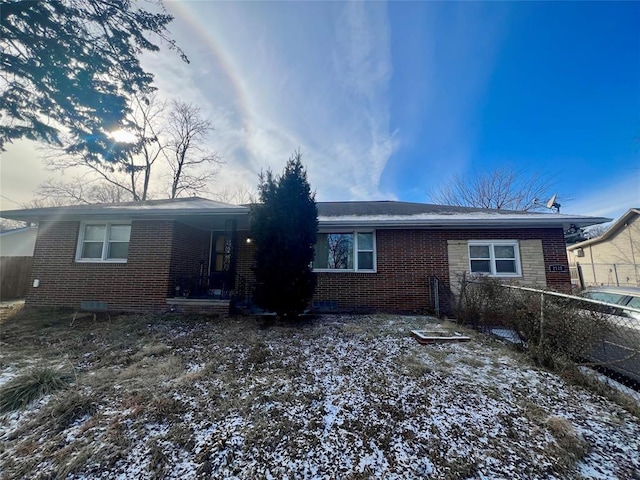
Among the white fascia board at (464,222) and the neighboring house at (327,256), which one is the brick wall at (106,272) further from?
the white fascia board at (464,222)

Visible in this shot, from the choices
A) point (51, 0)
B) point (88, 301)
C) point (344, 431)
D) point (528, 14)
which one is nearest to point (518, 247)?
point (528, 14)

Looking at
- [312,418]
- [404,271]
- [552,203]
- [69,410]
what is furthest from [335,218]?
[552,203]

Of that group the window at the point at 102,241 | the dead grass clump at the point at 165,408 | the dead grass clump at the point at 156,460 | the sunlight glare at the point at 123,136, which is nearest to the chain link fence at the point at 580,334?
the dead grass clump at the point at 156,460

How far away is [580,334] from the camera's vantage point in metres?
3.54

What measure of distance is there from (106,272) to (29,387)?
5.84 meters

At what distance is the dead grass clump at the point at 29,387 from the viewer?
287 cm

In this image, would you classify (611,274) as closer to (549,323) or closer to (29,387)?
(549,323)

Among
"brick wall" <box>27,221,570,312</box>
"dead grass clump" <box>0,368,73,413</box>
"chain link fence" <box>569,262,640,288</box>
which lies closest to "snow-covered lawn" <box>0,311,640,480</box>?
"dead grass clump" <box>0,368,73,413</box>

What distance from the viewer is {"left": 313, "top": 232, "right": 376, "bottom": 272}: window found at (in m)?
8.52

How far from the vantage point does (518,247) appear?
8070mm

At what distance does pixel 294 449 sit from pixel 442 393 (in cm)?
186

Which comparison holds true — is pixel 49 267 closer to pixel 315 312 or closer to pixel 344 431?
pixel 315 312

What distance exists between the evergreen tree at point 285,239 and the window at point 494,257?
5.32m

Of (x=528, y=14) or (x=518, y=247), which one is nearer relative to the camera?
(x=528, y=14)
